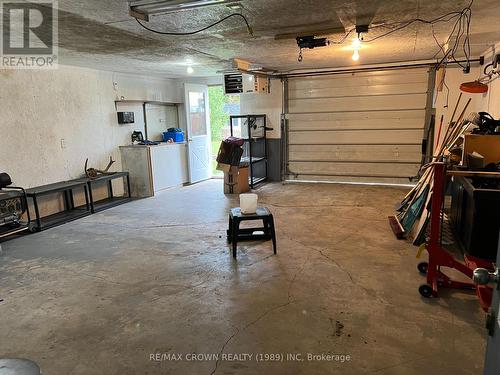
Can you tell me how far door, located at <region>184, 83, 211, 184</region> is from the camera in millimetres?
7879

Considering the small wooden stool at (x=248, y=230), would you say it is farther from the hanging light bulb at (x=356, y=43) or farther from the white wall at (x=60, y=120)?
the white wall at (x=60, y=120)

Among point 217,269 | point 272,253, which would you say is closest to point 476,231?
point 272,253

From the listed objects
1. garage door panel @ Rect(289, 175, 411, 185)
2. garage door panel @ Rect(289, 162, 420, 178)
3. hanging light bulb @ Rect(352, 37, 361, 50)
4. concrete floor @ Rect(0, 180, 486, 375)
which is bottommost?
concrete floor @ Rect(0, 180, 486, 375)

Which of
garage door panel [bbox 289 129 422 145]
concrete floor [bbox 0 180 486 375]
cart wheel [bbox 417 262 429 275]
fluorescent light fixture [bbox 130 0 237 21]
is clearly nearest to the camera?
concrete floor [bbox 0 180 486 375]

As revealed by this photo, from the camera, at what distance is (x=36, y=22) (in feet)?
10.4

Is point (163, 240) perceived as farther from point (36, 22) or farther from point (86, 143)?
point (86, 143)

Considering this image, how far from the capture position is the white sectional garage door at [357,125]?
682 centimetres

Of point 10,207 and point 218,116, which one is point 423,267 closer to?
point 10,207

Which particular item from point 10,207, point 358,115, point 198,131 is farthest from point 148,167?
point 358,115

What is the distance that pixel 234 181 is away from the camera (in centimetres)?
682

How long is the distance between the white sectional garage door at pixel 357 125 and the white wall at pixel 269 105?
0.82ft

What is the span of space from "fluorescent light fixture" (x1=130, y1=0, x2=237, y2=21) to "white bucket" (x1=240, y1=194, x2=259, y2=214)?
1853 mm

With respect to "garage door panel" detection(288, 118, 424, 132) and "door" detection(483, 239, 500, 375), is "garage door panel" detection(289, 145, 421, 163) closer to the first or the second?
"garage door panel" detection(288, 118, 424, 132)

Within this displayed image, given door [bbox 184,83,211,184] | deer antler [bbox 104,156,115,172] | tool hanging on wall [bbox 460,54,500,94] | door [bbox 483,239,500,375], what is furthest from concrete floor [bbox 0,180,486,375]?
door [bbox 184,83,211,184]
